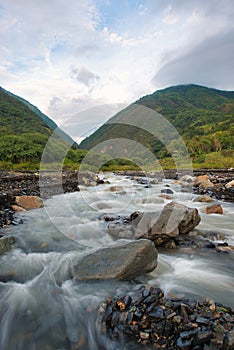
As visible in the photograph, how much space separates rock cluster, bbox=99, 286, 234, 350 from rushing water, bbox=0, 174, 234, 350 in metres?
0.22

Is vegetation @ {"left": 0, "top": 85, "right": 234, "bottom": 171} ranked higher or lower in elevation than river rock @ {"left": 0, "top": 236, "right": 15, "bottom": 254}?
higher

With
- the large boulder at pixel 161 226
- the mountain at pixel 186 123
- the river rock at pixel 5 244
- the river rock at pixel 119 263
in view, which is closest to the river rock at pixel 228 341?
the river rock at pixel 119 263

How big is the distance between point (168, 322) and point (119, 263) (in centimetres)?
146

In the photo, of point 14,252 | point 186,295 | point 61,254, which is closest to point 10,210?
point 14,252

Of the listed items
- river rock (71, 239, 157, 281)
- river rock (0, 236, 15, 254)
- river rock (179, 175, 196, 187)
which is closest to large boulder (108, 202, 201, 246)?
river rock (71, 239, 157, 281)

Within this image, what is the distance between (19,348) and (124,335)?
4.33 ft

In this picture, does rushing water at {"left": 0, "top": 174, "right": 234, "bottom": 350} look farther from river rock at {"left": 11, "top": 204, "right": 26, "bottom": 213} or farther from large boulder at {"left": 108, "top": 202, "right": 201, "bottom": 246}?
river rock at {"left": 11, "top": 204, "right": 26, "bottom": 213}

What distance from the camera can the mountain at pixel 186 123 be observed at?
122 ft

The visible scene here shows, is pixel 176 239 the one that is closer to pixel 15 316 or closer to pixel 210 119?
pixel 15 316

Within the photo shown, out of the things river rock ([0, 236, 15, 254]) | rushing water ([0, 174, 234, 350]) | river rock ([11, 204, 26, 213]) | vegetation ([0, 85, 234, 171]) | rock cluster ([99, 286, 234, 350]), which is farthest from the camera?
vegetation ([0, 85, 234, 171])

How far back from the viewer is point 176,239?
607 cm

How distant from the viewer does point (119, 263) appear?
13.5 feet

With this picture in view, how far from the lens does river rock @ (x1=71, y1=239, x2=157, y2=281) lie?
4.01 meters

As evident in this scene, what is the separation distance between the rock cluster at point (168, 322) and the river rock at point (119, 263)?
25.4 inches
